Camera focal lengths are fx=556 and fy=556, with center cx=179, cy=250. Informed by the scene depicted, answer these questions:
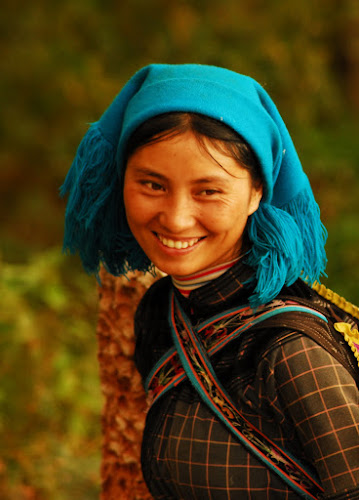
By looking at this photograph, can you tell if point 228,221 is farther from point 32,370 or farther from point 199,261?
point 32,370

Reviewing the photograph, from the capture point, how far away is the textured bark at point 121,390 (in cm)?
196

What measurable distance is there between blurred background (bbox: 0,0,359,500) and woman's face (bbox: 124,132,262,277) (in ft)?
7.90

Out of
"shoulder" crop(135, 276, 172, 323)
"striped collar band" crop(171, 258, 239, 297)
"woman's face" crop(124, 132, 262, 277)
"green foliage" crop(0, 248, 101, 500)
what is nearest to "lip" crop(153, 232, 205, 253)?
"woman's face" crop(124, 132, 262, 277)

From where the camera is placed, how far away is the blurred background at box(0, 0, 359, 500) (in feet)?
11.3

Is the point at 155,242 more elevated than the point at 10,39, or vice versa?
the point at 10,39

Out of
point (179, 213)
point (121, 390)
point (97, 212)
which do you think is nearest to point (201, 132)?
point (179, 213)

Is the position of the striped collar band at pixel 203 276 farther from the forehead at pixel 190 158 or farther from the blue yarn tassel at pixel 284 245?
the forehead at pixel 190 158

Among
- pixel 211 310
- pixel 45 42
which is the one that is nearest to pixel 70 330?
pixel 45 42

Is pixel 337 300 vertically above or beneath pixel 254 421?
above

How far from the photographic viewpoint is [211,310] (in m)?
1.39

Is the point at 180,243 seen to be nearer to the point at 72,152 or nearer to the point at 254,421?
the point at 254,421

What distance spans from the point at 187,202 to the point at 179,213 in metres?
0.03

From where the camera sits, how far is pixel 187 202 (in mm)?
1229

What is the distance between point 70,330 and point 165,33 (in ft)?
8.80
